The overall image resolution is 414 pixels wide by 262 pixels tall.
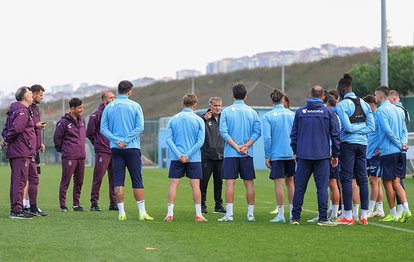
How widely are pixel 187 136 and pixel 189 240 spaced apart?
129 inches

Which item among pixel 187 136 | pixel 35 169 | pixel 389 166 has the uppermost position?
pixel 187 136

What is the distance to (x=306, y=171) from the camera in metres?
13.1

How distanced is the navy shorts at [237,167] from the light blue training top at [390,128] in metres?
2.10

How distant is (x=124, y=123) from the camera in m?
13.8

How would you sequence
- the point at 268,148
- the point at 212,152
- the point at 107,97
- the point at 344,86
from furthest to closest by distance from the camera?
1. the point at 212,152
2. the point at 107,97
3. the point at 268,148
4. the point at 344,86

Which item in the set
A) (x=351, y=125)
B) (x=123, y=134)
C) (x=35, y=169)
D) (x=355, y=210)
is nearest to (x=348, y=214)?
(x=355, y=210)

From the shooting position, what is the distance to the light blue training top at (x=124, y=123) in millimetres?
13812

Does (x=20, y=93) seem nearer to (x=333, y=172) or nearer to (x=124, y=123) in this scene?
(x=124, y=123)

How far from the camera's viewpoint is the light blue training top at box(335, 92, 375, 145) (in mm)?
13219

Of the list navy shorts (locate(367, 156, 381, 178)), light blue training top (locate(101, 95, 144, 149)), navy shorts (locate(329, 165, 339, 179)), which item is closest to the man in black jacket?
light blue training top (locate(101, 95, 144, 149))

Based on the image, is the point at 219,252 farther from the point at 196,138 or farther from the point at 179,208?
the point at 179,208

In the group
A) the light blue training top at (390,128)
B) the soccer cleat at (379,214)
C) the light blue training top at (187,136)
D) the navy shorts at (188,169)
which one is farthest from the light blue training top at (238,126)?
the soccer cleat at (379,214)

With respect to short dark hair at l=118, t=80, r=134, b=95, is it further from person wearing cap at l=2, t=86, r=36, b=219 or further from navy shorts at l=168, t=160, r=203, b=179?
person wearing cap at l=2, t=86, r=36, b=219

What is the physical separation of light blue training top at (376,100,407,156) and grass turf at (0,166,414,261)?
1.17 meters
